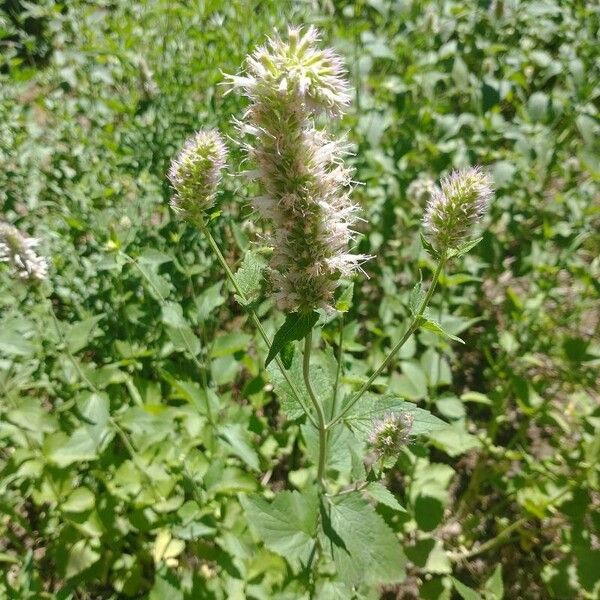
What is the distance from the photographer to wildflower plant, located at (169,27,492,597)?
1210 millimetres

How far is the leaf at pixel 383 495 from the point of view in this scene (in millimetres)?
1628

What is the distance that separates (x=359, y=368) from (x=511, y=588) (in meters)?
1.54

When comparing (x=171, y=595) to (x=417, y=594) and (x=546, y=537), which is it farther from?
(x=546, y=537)

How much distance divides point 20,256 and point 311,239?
1257mm

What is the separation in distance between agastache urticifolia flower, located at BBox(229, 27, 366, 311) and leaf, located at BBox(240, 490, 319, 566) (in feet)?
2.70

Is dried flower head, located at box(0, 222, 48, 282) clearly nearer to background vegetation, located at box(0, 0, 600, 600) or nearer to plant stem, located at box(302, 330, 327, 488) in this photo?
background vegetation, located at box(0, 0, 600, 600)

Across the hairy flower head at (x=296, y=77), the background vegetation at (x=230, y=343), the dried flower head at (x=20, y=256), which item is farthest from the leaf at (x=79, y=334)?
the hairy flower head at (x=296, y=77)

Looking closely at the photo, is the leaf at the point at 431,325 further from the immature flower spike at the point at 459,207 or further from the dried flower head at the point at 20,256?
the dried flower head at the point at 20,256

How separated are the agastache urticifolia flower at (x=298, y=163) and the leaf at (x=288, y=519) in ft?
2.70

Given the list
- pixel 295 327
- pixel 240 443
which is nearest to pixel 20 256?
pixel 240 443

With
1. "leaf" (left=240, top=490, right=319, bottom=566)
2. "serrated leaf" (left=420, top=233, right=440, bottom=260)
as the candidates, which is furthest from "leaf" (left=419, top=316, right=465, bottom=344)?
"leaf" (left=240, top=490, right=319, bottom=566)

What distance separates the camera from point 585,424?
2.80 metres

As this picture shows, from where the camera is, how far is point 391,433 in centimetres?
161

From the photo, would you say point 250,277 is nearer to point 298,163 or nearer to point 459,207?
point 298,163
